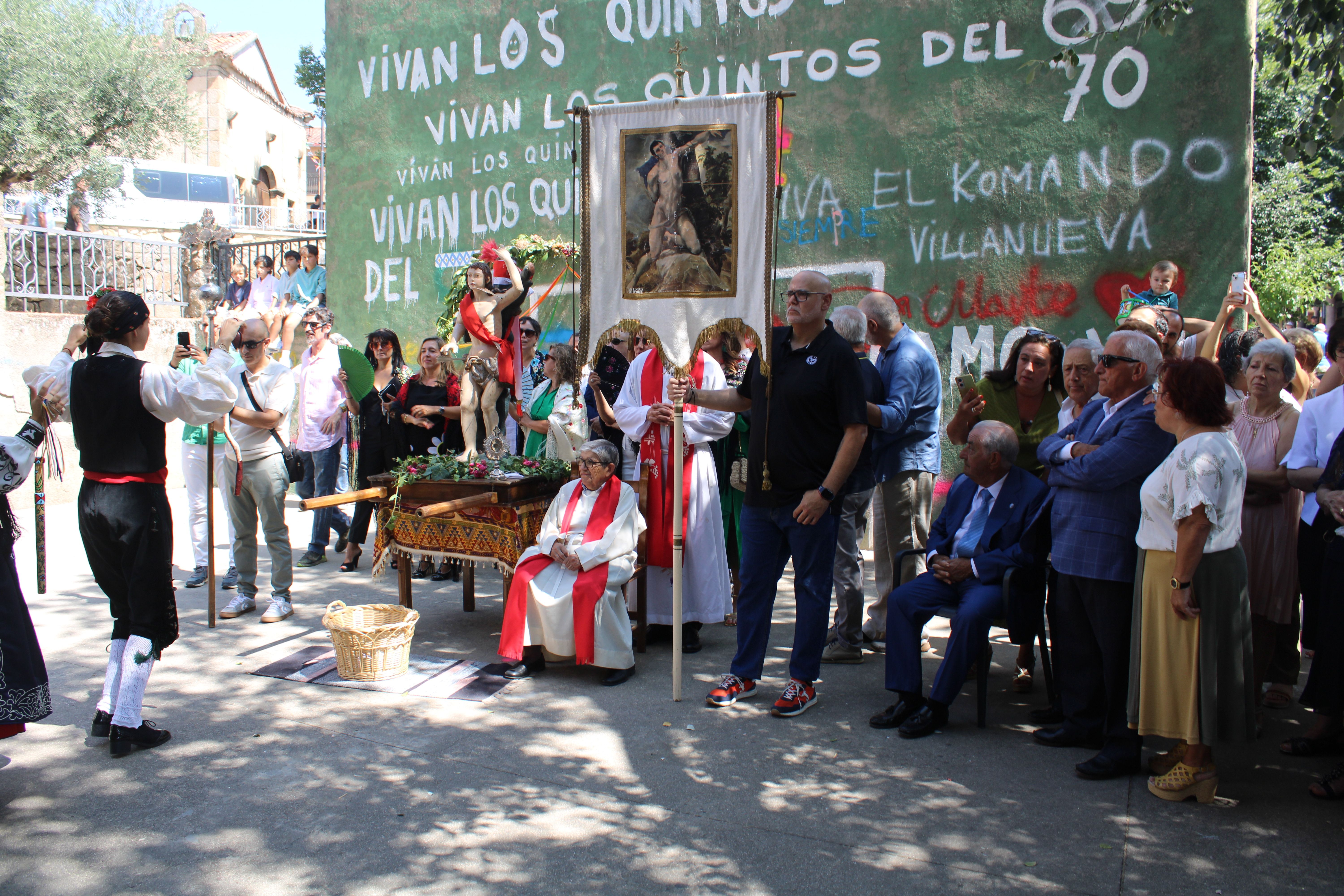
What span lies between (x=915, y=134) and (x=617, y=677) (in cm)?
572

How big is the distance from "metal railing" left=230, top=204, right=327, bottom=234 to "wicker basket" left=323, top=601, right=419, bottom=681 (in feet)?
92.7

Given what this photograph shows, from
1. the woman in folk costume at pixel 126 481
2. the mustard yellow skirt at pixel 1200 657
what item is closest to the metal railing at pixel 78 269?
the woman in folk costume at pixel 126 481

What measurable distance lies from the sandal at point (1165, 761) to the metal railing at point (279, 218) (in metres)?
30.9

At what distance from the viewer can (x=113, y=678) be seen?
4430mm

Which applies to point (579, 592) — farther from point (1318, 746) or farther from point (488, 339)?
point (1318, 746)

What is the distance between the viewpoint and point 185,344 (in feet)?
18.9

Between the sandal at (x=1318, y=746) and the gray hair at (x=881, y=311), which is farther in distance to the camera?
the gray hair at (x=881, y=311)

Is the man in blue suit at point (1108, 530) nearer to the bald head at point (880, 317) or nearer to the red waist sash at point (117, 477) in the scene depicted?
the bald head at point (880, 317)

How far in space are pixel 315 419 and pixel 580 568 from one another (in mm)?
3943

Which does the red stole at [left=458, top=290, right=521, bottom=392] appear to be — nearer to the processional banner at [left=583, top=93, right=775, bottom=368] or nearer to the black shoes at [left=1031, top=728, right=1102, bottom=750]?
the processional banner at [left=583, top=93, right=775, bottom=368]

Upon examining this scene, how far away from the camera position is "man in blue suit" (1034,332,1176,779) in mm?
4117

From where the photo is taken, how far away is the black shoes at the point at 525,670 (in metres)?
5.46

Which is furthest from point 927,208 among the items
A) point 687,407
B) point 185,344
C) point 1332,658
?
point 185,344

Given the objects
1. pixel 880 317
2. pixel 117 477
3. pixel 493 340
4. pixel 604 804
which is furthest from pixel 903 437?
pixel 117 477
